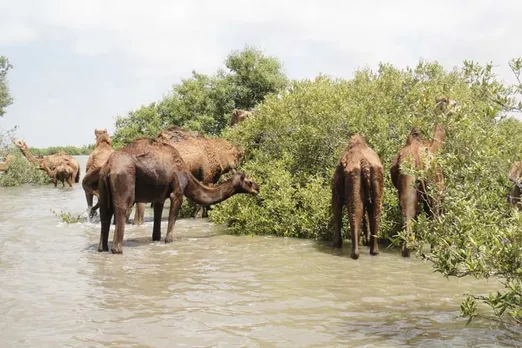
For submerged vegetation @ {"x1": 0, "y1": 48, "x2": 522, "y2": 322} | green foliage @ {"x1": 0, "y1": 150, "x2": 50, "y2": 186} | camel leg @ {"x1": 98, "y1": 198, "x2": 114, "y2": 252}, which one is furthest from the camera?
green foliage @ {"x1": 0, "y1": 150, "x2": 50, "y2": 186}

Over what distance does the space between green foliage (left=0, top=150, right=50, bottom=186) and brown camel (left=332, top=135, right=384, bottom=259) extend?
2742 cm

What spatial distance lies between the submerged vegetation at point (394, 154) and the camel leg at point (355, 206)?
3.44ft

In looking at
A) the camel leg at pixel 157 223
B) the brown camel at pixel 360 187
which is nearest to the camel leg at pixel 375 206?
the brown camel at pixel 360 187

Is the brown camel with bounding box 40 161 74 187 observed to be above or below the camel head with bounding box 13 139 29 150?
below

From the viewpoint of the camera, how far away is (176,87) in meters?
25.8

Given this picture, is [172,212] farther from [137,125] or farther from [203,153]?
[137,125]

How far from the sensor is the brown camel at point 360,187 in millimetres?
10648

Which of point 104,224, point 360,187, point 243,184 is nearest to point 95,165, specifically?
point 243,184

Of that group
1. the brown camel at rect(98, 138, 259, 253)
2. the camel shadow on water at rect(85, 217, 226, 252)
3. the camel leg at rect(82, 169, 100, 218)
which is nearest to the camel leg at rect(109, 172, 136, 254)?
the brown camel at rect(98, 138, 259, 253)

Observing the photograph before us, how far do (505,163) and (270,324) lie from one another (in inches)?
117

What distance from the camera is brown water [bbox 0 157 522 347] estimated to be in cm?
638

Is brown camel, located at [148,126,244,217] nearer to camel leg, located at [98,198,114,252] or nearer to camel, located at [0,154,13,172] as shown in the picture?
camel leg, located at [98,198,114,252]

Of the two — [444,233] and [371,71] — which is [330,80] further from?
[444,233]

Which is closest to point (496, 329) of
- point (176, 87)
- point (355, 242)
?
point (355, 242)
